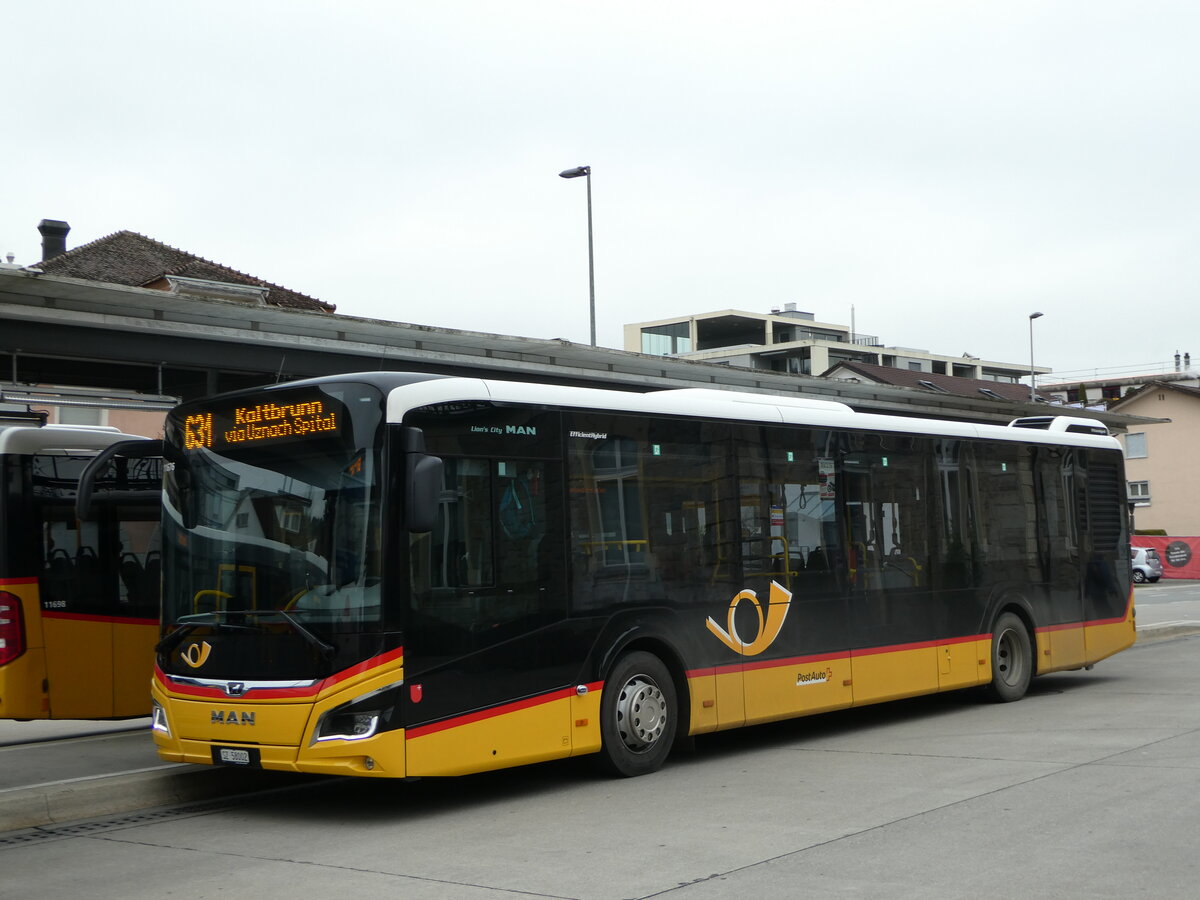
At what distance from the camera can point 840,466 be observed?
12547 millimetres

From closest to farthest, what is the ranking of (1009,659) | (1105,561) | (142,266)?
(1009,659) → (1105,561) → (142,266)

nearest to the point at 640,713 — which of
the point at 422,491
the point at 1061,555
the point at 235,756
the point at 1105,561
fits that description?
the point at 422,491

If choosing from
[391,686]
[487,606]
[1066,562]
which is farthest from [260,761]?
[1066,562]

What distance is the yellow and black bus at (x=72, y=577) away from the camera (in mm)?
11242

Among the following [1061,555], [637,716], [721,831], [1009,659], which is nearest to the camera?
[721,831]

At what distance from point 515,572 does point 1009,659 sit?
745 centimetres

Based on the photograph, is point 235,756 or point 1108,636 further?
point 1108,636

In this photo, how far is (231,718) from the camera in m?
9.02

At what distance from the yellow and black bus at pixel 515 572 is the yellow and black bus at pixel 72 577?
2.21 metres

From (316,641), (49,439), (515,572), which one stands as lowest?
(316,641)

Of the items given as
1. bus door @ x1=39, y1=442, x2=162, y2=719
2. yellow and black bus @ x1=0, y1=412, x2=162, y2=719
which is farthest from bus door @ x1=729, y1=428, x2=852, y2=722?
bus door @ x1=39, y1=442, x2=162, y2=719

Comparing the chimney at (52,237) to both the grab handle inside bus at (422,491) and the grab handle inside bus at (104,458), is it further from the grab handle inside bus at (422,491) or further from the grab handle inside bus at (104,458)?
the grab handle inside bus at (422,491)

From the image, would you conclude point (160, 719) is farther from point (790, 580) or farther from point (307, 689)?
point (790, 580)

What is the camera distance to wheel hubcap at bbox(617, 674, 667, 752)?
10.2m
